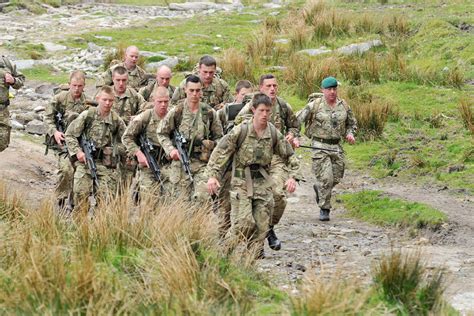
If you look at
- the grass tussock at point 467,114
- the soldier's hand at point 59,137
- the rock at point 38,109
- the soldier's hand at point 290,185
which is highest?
the soldier's hand at point 290,185

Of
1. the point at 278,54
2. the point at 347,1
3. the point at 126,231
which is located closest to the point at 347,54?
the point at 278,54

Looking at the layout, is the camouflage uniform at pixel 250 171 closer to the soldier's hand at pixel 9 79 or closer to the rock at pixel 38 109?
the soldier's hand at pixel 9 79

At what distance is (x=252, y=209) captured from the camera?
32.9 ft

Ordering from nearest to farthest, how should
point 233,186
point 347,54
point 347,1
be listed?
point 233,186 → point 347,54 → point 347,1

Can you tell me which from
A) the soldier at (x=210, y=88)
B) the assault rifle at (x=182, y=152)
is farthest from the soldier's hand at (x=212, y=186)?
the soldier at (x=210, y=88)

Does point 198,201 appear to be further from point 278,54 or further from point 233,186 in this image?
point 278,54

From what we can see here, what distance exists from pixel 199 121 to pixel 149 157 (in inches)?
31.9

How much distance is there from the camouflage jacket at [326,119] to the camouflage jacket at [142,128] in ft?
7.65

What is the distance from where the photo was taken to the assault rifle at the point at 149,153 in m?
11.5

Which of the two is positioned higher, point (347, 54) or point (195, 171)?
point (195, 171)

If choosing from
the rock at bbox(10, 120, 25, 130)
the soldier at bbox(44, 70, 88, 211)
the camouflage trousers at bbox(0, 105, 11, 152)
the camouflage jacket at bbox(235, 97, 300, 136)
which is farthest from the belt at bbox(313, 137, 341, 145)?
the rock at bbox(10, 120, 25, 130)

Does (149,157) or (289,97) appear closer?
(149,157)

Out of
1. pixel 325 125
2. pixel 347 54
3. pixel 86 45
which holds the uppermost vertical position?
pixel 325 125

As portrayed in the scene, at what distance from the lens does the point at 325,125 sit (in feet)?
43.2
